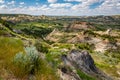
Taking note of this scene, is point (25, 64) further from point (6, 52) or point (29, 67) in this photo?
point (6, 52)

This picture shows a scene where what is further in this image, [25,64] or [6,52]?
[6,52]

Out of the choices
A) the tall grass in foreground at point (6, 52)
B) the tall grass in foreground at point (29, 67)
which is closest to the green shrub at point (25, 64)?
the tall grass in foreground at point (29, 67)

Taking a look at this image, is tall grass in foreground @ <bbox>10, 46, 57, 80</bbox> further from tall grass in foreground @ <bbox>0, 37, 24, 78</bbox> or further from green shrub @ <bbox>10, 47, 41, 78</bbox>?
tall grass in foreground @ <bbox>0, 37, 24, 78</bbox>

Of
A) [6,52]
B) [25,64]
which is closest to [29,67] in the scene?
[25,64]

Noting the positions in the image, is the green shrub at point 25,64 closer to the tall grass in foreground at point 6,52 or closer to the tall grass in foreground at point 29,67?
the tall grass in foreground at point 29,67

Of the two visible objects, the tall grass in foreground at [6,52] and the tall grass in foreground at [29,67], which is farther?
the tall grass in foreground at [6,52]

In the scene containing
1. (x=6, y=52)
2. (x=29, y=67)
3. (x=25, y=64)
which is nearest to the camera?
(x=25, y=64)

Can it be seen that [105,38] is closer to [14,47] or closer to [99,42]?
[99,42]

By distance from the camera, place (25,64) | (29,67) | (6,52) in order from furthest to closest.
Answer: (6,52)
(29,67)
(25,64)

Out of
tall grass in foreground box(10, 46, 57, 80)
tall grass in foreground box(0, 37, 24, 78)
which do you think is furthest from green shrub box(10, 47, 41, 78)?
tall grass in foreground box(0, 37, 24, 78)

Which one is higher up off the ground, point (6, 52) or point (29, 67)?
point (6, 52)

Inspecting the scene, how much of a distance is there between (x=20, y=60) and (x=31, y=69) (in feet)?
1.91

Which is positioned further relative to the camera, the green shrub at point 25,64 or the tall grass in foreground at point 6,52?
the tall grass in foreground at point 6,52

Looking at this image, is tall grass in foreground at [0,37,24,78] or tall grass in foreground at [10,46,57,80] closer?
tall grass in foreground at [10,46,57,80]
